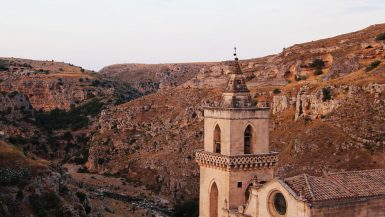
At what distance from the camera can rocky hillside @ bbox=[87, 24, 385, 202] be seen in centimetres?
5619

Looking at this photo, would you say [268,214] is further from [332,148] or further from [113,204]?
[113,204]

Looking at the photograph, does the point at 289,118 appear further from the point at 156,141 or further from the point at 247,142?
the point at 247,142

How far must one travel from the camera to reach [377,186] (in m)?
25.0

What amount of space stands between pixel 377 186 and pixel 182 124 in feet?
211

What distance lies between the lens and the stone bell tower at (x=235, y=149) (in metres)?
26.6

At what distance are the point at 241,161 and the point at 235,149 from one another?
67cm

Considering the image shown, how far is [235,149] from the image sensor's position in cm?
2670

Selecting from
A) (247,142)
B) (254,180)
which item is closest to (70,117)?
(247,142)

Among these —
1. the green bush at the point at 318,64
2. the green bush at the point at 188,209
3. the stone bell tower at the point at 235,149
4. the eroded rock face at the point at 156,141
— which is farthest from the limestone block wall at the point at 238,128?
the green bush at the point at 318,64

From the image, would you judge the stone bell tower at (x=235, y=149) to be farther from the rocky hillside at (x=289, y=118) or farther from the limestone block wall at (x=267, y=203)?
the rocky hillside at (x=289, y=118)

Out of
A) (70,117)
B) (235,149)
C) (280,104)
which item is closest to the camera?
(235,149)

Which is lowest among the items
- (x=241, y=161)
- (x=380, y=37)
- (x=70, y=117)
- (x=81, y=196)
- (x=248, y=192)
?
(x=81, y=196)

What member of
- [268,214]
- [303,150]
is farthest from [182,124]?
[268,214]

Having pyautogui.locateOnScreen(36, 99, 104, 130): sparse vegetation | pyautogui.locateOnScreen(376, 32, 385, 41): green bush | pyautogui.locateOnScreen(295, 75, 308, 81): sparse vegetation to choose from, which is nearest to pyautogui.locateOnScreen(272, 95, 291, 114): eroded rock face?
pyautogui.locateOnScreen(295, 75, 308, 81): sparse vegetation
